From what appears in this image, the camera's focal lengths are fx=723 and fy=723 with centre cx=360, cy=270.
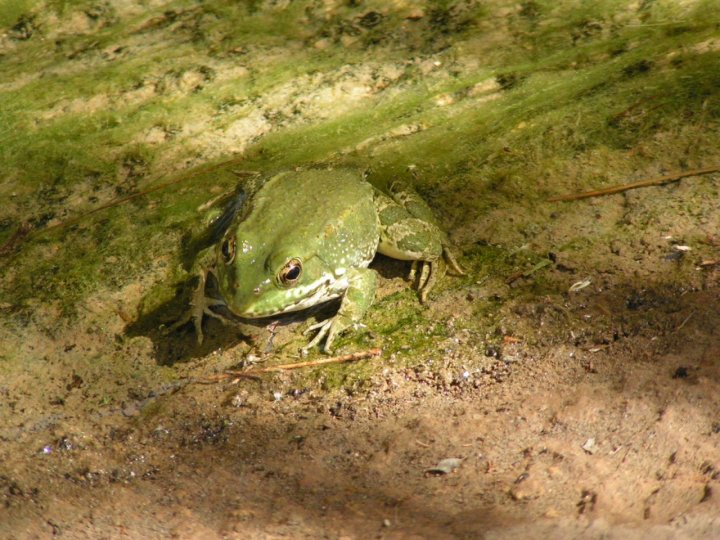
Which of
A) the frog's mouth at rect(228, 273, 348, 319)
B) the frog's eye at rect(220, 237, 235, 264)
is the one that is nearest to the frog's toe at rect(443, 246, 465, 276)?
the frog's mouth at rect(228, 273, 348, 319)

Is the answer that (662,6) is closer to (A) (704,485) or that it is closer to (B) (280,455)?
(A) (704,485)

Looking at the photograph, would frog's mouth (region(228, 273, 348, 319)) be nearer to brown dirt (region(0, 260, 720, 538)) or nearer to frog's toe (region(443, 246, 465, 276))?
brown dirt (region(0, 260, 720, 538))

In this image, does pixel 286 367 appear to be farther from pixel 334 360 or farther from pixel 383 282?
pixel 383 282

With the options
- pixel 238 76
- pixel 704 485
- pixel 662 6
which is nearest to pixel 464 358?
pixel 704 485

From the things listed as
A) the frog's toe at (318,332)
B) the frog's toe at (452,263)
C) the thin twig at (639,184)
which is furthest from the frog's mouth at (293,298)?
the thin twig at (639,184)

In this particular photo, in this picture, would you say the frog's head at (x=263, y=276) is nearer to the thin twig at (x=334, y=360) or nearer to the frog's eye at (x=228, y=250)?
the frog's eye at (x=228, y=250)

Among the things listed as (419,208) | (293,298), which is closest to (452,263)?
(419,208)
